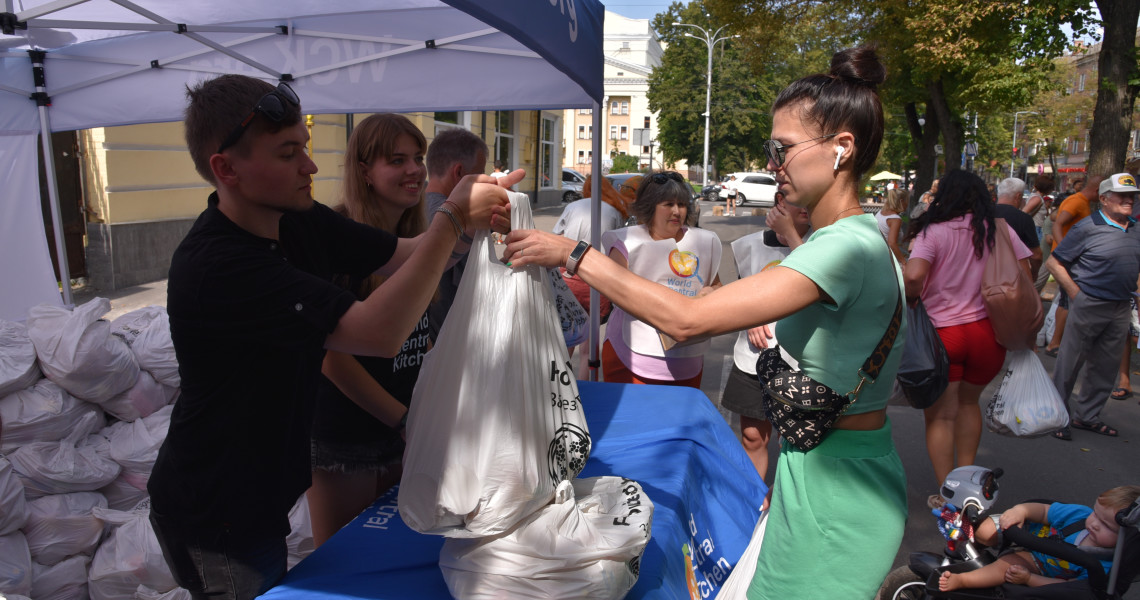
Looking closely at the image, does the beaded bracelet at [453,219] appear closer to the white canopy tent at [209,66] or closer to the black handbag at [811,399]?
the black handbag at [811,399]

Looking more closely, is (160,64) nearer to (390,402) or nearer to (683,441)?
(390,402)

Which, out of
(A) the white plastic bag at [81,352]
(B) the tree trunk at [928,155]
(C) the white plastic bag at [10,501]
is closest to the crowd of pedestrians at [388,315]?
(C) the white plastic bag at [10,501]

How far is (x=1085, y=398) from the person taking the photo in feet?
17.6

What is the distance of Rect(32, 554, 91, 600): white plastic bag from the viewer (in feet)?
8.89

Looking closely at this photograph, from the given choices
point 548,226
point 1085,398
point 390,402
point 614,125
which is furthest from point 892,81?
point 614,125

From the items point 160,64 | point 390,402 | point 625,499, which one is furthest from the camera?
point 160,64

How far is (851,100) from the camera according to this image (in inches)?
61.3

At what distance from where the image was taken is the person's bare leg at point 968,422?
3920mm

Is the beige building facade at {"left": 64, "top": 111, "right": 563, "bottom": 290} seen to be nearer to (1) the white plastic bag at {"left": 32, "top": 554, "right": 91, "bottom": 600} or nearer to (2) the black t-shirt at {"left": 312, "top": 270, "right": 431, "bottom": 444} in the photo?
(1) the white plastic bag at {"left": 32, "top": 554, "right": 91, "bottom": 600}

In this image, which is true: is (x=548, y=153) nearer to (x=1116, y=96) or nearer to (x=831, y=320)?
(x=1116, y=96)

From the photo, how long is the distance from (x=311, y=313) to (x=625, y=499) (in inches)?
35.1

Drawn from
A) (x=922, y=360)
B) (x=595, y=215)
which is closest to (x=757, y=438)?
(x=922, y=360)

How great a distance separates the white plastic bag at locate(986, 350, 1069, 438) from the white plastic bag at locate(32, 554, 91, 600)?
4.49 metres

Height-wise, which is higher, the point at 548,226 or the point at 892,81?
the point at 892,81
